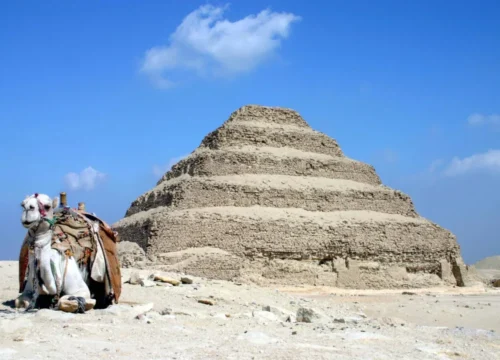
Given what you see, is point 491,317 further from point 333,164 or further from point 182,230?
point 333,164

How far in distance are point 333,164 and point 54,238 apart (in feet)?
93.8

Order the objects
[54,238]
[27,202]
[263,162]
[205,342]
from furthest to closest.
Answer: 1. [263,162]
2. [54,238]
3. [27,202]
4. [205,342]

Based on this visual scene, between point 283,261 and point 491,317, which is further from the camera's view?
point 283,261

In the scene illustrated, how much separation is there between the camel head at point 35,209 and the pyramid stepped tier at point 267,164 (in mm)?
24937

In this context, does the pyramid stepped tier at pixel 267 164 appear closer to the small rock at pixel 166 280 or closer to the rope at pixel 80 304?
the small rock at pixel 166 280

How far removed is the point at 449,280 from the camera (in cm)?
3609

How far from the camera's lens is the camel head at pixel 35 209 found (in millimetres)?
8594

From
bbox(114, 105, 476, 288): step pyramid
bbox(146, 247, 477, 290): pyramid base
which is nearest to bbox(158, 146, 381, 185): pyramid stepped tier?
bbox(114, 105, 476, 288): step pyramid

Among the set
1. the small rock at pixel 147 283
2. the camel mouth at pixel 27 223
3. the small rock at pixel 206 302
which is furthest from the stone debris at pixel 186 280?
the camel mouth at pixel 27 223

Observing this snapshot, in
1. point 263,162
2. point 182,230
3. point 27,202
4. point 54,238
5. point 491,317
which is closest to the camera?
point 27,202

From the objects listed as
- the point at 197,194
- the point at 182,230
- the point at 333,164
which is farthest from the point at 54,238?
the point at 333,164

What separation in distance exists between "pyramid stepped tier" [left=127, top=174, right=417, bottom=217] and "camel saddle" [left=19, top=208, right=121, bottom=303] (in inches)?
852

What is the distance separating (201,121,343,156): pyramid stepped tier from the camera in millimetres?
36281

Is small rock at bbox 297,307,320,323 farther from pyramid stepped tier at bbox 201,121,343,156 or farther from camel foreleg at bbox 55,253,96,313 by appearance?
pyramid stepped tier at bbox 201,121,343,156
